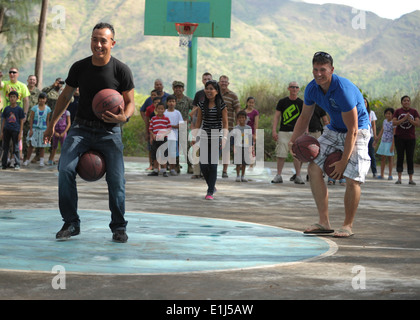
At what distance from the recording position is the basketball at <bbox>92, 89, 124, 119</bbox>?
7582 mm

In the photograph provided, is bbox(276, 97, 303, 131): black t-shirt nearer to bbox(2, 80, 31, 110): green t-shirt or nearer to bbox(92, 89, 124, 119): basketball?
bbox(2, 80, 31, 110): green t-shirt

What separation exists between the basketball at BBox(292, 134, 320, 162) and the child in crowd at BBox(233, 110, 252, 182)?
804 centimetres

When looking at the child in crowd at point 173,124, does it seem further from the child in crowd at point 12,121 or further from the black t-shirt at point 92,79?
the black t-shirt at point 92,79

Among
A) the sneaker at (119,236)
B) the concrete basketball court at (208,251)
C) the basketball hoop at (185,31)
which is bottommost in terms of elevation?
the concrete basketball court at (208,251)

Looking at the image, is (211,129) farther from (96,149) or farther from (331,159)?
(96,149)

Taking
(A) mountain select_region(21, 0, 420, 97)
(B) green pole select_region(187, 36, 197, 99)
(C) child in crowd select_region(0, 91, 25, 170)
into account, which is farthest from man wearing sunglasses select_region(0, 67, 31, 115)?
(A) mountain select_region(21, 0, 420, 97)

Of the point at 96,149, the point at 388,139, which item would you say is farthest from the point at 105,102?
the point at 388,139

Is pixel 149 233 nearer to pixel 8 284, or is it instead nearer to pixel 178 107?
pixel 8 284

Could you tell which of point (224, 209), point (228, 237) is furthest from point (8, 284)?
point (224, 209)

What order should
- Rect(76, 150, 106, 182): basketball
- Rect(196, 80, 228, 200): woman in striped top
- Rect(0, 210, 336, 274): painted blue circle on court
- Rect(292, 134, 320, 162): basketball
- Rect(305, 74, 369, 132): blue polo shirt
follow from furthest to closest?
Rect(196, 80, 228, 200): woman in striped top, Rect(292, 134, 320, 162): basketball, Rect(305, 74, 369, 132): blue polo shirt, Rect(76, 150, 106, 182): basketball, Rect(0, 210, 336, 274): painted blue circle on court

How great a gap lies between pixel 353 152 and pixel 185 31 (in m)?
16.1

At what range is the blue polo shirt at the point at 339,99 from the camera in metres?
8.26

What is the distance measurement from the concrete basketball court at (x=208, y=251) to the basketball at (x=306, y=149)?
0.88m

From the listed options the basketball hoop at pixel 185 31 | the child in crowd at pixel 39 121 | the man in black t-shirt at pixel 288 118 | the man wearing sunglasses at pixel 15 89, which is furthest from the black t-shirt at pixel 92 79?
the basketball hoop at pixel 185 31
